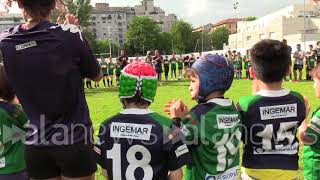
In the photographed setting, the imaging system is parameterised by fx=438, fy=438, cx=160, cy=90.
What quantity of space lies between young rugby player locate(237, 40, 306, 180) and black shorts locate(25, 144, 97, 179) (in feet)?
4.02

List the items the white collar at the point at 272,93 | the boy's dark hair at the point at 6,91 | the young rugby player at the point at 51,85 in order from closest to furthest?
the young rugby player at the point at 51,85 → the white collar at the point at 272,93 → the boy's dark hair at the point at 6,91

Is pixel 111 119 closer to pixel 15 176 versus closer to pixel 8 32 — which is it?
pixel 8 32

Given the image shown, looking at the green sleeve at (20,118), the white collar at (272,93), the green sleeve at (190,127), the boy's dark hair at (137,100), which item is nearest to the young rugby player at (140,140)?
the boy's dark hair at (137,100)

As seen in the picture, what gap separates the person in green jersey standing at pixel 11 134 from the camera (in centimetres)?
374

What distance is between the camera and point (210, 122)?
3166 millimetres

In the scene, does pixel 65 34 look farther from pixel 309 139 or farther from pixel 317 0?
pixel 317 0

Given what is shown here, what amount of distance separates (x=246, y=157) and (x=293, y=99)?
58 cm

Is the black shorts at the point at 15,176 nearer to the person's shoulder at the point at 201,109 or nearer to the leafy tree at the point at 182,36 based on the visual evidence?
the person's shoulder at the point at 201,109

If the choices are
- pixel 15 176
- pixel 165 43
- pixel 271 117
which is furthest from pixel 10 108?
pixel 165 43

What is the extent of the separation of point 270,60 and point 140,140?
1.17 m

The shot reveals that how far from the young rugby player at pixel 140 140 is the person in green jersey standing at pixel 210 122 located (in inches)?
6.8

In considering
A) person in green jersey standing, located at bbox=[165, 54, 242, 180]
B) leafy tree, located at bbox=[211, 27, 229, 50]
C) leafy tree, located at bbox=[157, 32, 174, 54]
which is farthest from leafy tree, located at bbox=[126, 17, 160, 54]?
person in green jersey standing, located at bbox=[165, 54, 242, 180]

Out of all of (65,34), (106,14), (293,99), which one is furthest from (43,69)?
(106,14)

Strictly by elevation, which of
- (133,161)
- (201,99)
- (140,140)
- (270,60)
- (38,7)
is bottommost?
(133,161)
